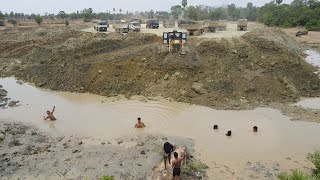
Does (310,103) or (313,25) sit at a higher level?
(313,25)

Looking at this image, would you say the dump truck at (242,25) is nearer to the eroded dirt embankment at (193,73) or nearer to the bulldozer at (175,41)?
the eroded dirt embankment at (193,73)

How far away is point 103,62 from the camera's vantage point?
2545 cm

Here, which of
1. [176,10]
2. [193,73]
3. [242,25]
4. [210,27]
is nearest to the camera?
[193,73]

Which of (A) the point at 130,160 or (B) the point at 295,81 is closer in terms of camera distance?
(A) the point at 130,160

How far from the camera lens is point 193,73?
75.6ft

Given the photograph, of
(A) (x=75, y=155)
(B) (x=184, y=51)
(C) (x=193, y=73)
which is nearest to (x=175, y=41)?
(B) (x=184, y=51)

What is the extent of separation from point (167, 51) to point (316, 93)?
32.1 feet

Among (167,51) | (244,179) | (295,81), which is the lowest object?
(244,179)

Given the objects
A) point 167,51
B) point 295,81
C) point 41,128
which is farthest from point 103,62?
point 295,81

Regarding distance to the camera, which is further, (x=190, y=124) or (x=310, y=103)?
(x=310, y=103)

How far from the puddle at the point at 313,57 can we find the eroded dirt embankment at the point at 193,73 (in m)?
7.06

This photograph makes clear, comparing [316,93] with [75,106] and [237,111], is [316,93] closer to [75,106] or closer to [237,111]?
[237,111]

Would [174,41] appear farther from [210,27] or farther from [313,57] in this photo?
[313,57]

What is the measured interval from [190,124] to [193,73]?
239 inches
